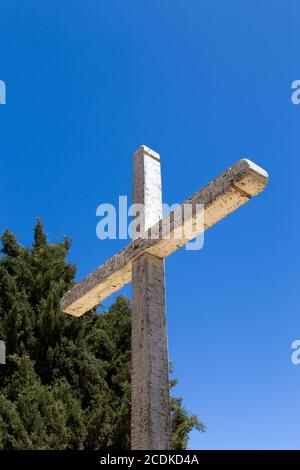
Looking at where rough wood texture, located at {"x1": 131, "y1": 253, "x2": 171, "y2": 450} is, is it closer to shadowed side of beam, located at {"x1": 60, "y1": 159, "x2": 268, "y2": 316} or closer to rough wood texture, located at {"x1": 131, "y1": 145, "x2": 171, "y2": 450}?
rough wood texture, located at {"x1": 131, "y1": 145, "x2": 171, "y2": 450}

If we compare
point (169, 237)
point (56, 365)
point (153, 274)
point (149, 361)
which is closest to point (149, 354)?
point (149, 361)

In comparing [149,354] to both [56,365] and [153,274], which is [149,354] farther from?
[56,365]

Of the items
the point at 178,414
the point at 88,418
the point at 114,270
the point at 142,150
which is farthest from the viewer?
the point at 178,414

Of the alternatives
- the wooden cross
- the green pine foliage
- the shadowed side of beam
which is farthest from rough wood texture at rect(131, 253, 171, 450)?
the green pine foliage

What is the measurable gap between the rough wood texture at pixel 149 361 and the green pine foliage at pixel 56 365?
8.45 metres

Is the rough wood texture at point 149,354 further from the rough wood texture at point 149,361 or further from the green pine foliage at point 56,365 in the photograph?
the green pine foliage at point 56,365

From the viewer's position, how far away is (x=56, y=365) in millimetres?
13250

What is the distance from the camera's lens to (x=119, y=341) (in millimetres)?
14203

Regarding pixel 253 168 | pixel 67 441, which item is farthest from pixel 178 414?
pixel 253 168

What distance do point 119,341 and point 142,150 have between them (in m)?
10.9

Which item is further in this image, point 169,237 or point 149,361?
point 169,237

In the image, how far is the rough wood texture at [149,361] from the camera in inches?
109

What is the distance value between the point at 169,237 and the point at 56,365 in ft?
35.6
